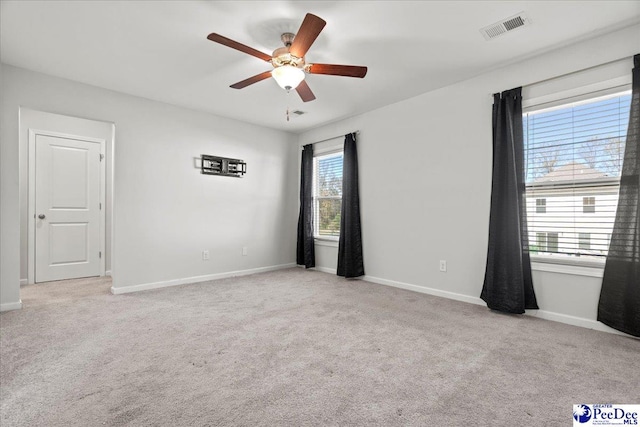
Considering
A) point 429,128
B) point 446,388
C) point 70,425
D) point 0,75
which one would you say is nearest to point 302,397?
point 446,388

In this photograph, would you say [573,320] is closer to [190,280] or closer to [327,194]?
[327,194]

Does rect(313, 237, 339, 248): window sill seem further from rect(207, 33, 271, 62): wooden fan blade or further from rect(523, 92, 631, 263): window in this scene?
rect(207, 33, 271, 62): wooden fan blade

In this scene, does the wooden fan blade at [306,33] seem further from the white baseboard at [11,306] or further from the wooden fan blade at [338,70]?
the white baseboard at [11,306]

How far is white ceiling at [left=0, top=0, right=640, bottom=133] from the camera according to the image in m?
2.26

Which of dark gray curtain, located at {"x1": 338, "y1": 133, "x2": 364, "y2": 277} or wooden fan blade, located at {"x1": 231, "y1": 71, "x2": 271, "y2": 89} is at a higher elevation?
wooden fan blade, located at {"x1": 231, "y1": 71, "x2": 271, "y2": 89}

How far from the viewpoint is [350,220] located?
15.0 feet

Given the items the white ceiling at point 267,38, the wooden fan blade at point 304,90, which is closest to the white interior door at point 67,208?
the white ceiling at point 267,38

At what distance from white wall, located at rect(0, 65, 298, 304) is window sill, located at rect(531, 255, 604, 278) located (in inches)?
147

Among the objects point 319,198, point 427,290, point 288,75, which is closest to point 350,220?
point 319,198

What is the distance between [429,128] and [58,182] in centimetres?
521

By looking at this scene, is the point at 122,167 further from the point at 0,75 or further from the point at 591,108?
the point at 591,108

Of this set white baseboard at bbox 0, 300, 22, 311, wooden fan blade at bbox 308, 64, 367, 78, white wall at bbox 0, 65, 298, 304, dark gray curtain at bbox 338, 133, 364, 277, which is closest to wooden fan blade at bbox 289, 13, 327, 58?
wooden fan blade at bbox 308, 64, 367, 78

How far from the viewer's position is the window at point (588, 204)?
271cm

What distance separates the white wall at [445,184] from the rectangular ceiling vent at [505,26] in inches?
26.7
